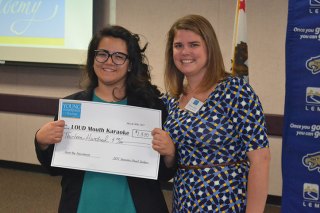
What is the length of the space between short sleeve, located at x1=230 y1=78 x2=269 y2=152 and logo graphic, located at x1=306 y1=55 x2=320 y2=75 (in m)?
0.70

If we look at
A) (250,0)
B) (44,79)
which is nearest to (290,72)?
(250,0)

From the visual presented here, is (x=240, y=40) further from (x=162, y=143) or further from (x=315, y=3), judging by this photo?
(x=162, y=143)

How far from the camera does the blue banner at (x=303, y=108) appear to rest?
2293mm

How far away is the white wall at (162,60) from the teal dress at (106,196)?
10.0ft

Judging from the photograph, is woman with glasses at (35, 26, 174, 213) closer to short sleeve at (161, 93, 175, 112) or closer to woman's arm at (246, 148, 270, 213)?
short sleeve at (161, 93, 175, 112)

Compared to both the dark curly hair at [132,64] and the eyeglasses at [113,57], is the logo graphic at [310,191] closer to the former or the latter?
the dark curly hair at [132,64]

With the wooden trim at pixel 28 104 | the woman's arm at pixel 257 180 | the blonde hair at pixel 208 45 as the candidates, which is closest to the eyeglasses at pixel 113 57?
the blonde hair at pixel 208 45

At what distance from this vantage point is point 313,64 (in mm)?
2295

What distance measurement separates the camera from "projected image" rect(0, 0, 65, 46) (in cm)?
515

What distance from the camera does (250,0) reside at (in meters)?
4.46

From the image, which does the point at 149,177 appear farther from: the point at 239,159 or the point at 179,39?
the point at 179,39

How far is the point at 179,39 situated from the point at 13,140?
449 cm

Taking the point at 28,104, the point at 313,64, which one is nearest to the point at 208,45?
the point at 313,64

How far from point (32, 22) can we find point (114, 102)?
389 cm
